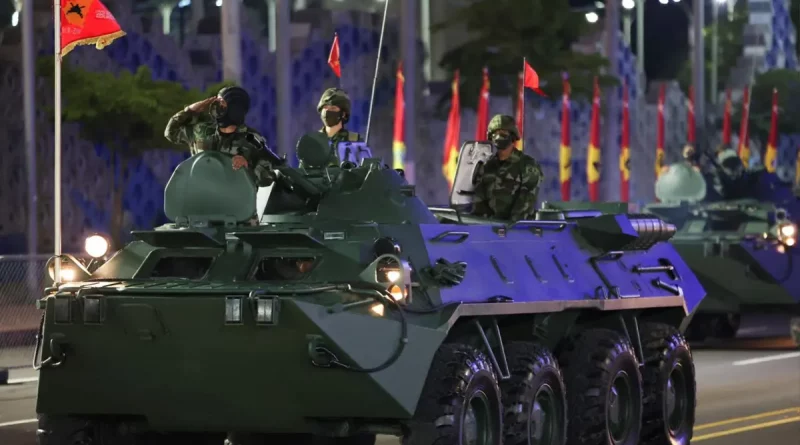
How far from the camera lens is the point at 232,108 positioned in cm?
1349

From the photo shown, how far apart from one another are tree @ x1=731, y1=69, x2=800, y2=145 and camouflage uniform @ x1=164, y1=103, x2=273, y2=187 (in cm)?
5937

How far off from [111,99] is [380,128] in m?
14.2

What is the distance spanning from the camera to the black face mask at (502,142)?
15898mm

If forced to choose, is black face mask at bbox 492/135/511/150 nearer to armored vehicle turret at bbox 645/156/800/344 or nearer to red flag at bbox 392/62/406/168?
armored vehicle turret at bbox 645/156/800/344

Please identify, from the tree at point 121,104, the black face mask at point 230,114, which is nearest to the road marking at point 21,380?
the black face mask at point 230,114

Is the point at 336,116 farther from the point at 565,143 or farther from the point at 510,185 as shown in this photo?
the point at 565,143

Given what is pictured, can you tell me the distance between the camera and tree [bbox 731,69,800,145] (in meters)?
72.2

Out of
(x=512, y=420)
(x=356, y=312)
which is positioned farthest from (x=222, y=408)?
(x=512, y=420)

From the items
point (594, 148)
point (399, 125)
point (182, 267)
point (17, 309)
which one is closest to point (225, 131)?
point (182, 267)

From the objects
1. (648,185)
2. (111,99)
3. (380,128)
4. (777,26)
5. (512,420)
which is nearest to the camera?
(512,420)

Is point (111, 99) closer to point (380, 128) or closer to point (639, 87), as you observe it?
point (380, 128)

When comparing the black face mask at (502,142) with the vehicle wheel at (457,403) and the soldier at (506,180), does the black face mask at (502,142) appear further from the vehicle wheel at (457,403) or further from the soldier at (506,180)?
the vehicle wheel at (457,403)

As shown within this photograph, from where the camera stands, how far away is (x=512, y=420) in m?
13.0

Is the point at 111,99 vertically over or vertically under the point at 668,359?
over
